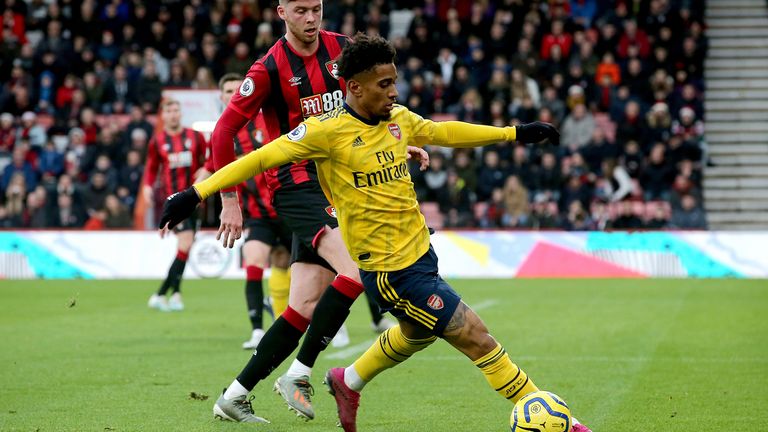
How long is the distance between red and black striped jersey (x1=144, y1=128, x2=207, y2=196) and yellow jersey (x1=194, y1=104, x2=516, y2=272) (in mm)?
7800

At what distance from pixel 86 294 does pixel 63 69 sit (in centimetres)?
945

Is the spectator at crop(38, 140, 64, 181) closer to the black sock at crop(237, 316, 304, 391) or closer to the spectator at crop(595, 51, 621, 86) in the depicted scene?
the spectator at crop(595, 51, 621, 86)

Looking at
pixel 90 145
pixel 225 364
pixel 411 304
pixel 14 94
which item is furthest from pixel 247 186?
pixel 14 94

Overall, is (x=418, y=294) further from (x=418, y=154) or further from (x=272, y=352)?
(x=272, y=352)

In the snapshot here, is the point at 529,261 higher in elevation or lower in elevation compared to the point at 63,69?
lower

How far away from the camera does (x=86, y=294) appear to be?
53.2 feet

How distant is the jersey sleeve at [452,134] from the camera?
19.4ft

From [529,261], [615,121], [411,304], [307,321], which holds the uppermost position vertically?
[411,304]

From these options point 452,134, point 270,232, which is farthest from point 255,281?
point 452,134

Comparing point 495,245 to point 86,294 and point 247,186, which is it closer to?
point 86,294

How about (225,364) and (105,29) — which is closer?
(225,364)

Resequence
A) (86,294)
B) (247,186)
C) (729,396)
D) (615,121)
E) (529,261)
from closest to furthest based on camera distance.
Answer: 1. (729,396)
2. (247,186)
3. (86,294)
4. (529,261)
5. (615,121)

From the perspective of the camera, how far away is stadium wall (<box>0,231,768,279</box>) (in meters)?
18.8

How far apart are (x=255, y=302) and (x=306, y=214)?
3706 millimetres
